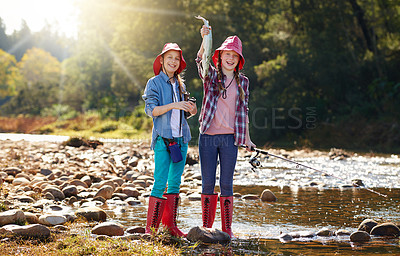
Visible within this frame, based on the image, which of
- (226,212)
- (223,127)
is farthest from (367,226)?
(223,127)

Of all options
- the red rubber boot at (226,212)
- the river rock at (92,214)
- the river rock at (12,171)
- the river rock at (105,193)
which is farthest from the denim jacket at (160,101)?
the river rock at (12,171)

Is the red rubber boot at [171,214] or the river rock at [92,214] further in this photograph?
the river rock at [92,214]

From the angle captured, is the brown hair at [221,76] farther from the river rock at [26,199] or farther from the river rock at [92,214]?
the river rock at [26,199]

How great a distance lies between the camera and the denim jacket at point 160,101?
4.25 meters

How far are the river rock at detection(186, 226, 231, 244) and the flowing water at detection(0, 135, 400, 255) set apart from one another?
0.10 metres

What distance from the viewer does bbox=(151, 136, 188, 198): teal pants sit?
4250 millimetres

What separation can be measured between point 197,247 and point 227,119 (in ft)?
3.82

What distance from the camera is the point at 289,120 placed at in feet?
72.9

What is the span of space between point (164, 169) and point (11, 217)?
1.51 meters

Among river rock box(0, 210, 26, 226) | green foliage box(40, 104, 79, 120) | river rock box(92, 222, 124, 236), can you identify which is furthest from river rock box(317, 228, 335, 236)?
green foliage box(40, 104, 79, 120)

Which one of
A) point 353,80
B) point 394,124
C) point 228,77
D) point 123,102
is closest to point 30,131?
point 123,102

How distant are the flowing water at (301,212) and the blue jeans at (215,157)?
0.42 metres

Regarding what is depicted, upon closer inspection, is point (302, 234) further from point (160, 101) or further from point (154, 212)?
point (160, 101)

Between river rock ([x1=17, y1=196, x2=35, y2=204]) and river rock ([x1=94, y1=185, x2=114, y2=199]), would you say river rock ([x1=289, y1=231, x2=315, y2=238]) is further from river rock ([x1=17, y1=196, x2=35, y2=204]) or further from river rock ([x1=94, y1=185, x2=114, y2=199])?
river rock ([x1=17, y1=196, x2=35, y2=204])
